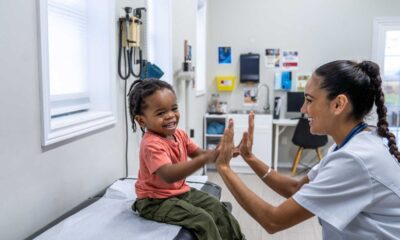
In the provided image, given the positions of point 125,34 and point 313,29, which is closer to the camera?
point 125,34

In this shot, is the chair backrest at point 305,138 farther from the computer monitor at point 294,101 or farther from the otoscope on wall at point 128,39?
the otoscope on wall at point 128,39

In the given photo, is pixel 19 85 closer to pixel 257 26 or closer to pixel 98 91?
pixel 98 91

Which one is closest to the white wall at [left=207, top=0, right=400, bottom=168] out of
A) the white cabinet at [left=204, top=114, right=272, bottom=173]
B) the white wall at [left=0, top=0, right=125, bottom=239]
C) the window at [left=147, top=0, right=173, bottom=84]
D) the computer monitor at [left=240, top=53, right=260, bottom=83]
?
the computer monitor at [left=240, top=53, right=260, bottom=83]

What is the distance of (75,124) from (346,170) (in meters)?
1.23

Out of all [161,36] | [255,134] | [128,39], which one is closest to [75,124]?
[128,39]

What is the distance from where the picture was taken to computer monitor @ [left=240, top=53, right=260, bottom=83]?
5.29 m

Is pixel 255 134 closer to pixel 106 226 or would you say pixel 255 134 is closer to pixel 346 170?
pixel 106 226

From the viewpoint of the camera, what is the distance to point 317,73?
1335 mm

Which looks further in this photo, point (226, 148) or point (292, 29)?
point (292, 29)

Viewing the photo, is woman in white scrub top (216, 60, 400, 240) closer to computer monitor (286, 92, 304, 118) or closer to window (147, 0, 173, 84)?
window (147, 0, 173, 84)

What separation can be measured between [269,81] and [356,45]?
1.29 m

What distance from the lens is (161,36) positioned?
3.25 m

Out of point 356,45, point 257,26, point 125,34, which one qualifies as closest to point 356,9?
point 356,45

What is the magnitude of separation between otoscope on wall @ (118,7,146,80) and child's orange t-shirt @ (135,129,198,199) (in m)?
0.79
